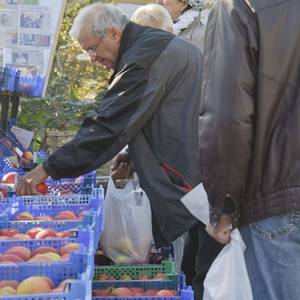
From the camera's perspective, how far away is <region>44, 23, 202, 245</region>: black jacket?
315cm

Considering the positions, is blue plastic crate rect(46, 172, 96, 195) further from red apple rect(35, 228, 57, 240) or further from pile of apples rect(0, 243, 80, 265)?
pile of apples rect(0, 243, 80, 265)

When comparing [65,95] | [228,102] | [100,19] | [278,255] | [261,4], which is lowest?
[65,95]

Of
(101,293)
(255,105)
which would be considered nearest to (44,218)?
(101,293)

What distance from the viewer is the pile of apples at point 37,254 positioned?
87.0 inches

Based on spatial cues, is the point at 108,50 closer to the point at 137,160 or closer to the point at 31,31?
the point at 137,160

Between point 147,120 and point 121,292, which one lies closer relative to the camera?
point 121,292

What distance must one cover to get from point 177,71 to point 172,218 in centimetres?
78

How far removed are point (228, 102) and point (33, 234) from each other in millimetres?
1069

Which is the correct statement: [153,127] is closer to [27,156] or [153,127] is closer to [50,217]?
[50,217]

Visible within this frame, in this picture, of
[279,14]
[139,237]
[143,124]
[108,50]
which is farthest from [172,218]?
[279,14]

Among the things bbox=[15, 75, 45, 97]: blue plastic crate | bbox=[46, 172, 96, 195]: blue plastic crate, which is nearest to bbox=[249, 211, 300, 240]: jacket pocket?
bbox=[46, 172, 96, 195]: blue plastic crate

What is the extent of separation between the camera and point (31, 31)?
566cm

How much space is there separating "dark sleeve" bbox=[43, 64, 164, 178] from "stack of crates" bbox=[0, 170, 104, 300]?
0.18 m

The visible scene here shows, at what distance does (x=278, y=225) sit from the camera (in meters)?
2.06
